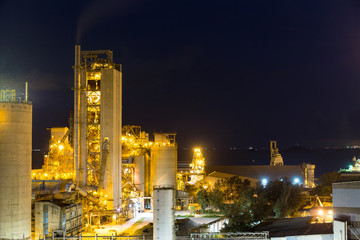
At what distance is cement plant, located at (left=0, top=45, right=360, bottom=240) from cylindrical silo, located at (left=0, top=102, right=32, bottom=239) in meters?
0.06

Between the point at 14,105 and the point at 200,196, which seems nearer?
the point at 14,105

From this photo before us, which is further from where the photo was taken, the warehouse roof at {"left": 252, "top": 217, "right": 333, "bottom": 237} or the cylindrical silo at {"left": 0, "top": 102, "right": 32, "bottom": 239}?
the cylindrical silo at {"left": 0, "top": 102, "right": 32, "bottom": 239}

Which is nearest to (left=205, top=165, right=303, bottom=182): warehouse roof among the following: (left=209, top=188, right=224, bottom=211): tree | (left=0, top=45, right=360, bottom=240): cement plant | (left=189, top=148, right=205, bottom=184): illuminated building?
(left=189, top=148, right=205, bottom=184): illuminated building

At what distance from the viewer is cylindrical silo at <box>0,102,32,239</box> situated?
2498 cm

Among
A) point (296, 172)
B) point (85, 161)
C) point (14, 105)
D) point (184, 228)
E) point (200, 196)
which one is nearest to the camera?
point (14, 105)

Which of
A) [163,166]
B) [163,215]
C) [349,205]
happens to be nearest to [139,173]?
[163,166]

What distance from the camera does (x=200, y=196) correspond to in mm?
43469

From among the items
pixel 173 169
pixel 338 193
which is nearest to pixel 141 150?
pixel 173 169

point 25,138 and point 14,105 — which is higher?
point 14,105

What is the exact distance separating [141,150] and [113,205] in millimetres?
10385

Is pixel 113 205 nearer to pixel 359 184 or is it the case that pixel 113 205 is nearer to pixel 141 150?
pixel 141 150

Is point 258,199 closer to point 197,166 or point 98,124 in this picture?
point 98,124

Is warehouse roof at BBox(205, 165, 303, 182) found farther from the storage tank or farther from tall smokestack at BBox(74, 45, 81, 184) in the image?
tall smokestack at BBox(74, 45, 81, 184)

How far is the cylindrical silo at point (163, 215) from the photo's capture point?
23734mm
